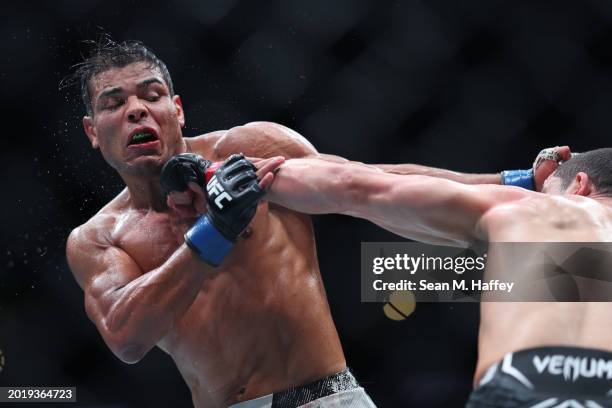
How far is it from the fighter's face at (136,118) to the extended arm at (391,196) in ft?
1.59

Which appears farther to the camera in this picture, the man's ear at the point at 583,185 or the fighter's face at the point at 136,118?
the fighter's face at the point at 136,118

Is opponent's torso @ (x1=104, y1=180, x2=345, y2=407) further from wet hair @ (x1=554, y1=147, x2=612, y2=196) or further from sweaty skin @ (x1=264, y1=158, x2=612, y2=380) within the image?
wet hair @ (x1=554, y1=147, x2=612, y2=196)

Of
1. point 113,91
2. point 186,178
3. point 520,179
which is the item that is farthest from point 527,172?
point 113,91

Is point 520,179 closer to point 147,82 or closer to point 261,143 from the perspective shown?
point 261,143

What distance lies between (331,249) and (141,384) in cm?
90

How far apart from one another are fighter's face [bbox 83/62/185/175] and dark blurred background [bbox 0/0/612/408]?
70cm

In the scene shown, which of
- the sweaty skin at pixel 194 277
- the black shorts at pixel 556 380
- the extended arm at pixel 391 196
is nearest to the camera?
the black shorts at pixel 556 380

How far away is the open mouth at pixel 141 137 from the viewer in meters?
2.20

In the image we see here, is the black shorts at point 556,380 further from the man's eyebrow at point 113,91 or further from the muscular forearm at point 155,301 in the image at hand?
the man's eyebrow at point 113,91

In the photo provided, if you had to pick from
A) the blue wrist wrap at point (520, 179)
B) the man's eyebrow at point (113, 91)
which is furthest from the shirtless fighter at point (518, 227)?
the man's eyebrow at point (113, 91)

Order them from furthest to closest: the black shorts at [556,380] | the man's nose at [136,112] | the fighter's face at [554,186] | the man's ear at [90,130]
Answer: the man's ear at [90,130], the man's nose at [136,112], the fighter's face at [554,186], the black shorts at [556,380]

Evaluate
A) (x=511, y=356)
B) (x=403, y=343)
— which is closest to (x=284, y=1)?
(x=403, y=343)

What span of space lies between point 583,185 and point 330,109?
1400 mm

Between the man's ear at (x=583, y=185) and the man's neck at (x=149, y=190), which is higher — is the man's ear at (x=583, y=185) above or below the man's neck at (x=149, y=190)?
below
